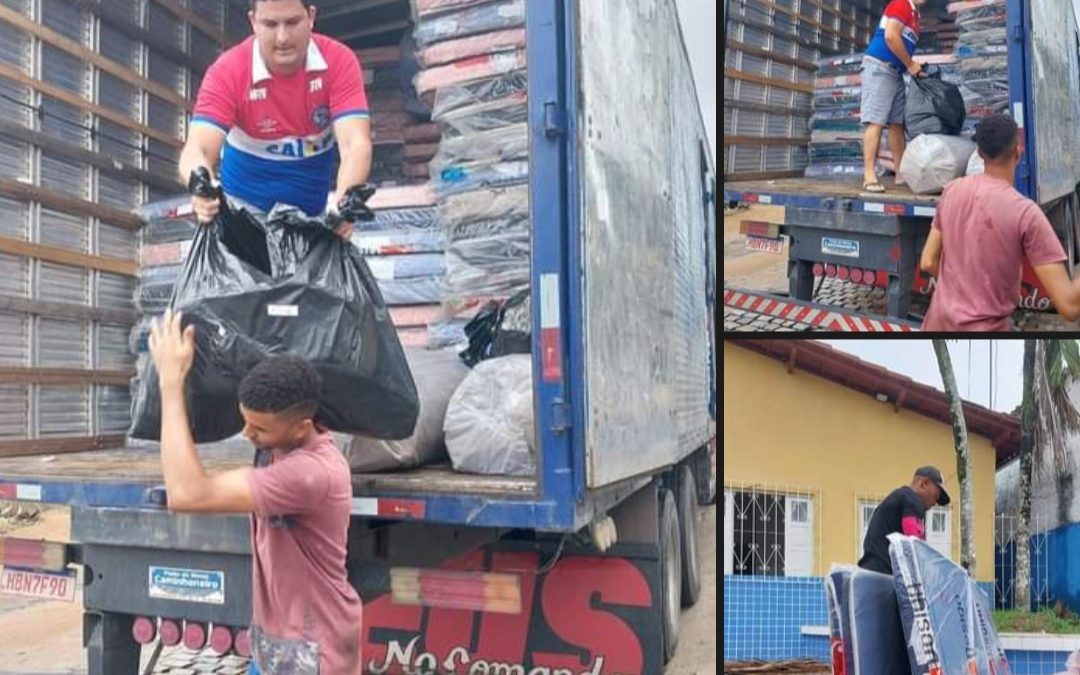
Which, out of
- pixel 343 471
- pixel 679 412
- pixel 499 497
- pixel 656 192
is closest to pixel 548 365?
pixel 499 497

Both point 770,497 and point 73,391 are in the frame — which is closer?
point 73,391

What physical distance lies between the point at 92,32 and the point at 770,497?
321 cm

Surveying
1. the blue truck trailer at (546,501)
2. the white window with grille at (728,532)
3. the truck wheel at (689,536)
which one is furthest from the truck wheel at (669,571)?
the white window with grille at (728,532)

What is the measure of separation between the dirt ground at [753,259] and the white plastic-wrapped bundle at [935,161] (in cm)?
58

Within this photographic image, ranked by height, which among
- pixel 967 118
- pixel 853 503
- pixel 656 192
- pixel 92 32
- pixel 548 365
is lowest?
pixel 853 503

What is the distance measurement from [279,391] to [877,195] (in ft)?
8.60

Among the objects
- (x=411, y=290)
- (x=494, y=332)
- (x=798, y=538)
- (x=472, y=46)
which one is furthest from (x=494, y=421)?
(x=798, y=538)

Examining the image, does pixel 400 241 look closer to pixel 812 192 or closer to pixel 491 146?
pixel 491 146

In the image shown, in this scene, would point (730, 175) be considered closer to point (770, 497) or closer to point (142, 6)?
→ point (770, 497)

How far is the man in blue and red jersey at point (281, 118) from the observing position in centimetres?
307

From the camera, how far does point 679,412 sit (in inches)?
156

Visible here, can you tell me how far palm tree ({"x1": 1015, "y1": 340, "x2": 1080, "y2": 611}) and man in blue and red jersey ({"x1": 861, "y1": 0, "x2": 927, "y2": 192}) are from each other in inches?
39.3

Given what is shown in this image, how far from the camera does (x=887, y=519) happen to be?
4.08m

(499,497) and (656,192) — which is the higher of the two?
(656,192)
